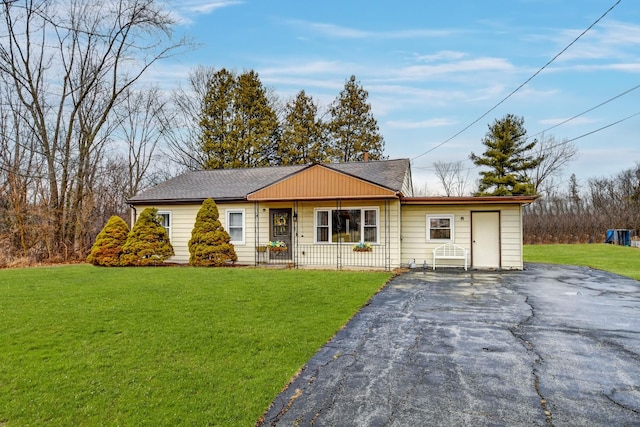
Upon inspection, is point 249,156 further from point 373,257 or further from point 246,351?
point 246,351

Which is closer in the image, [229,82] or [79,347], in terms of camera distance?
[79,347]

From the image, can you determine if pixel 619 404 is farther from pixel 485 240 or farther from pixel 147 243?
pixel 147 243

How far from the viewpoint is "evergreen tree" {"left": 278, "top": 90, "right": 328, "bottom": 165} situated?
26.7m

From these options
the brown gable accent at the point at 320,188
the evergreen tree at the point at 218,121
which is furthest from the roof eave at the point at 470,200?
the evergreen tree at the point at 218,121

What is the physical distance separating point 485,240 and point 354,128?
687 inches

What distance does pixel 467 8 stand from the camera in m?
10.6

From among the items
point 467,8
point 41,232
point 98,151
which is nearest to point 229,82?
point 98,151

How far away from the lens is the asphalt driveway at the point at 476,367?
2.89 meters

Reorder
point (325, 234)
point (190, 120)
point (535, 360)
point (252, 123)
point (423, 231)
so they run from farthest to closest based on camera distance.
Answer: point (190, 120) → point (252, 123) → point (325, 234) → point (423, 231) → point (535, 360)

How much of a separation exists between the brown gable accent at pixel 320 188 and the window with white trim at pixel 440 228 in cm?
232

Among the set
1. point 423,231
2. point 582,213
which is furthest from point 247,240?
point 582,213

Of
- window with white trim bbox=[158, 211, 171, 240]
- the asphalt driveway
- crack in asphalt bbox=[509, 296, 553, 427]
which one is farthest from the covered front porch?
crack in asphalt bbox=[509, 296, 553, 427]

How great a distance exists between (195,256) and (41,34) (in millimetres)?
13696

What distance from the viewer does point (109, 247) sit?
1237 cm
